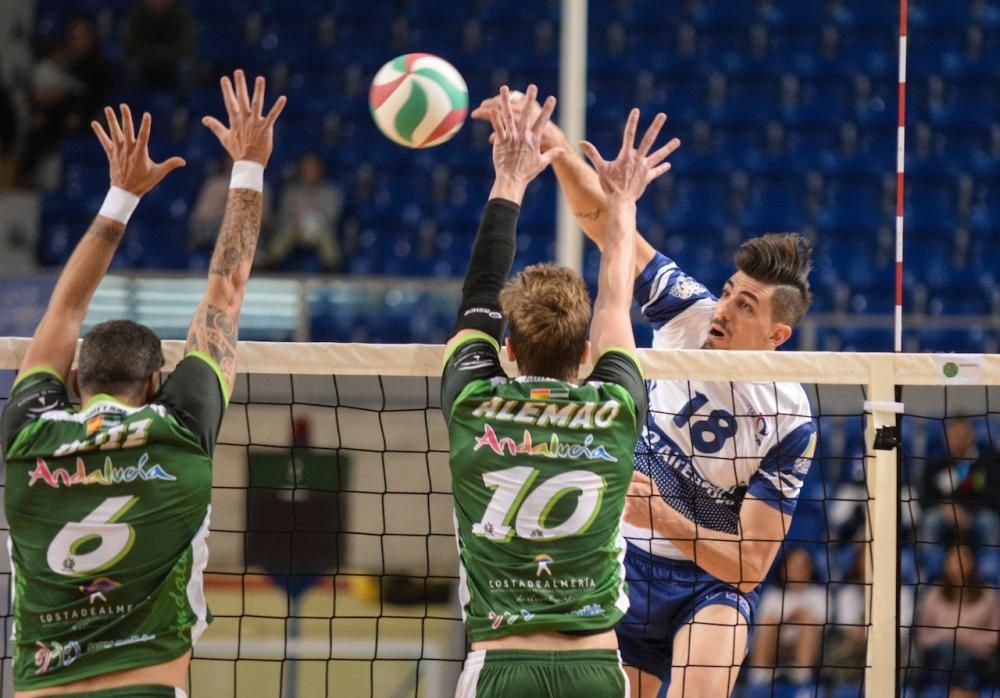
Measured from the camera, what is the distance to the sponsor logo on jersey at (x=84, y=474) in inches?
160

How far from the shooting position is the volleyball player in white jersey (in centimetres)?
545

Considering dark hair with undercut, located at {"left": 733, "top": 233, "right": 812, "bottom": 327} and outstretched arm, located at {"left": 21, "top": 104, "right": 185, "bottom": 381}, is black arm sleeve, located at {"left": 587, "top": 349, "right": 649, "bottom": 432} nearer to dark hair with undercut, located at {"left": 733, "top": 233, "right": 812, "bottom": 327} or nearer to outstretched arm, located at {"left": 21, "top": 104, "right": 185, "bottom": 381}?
dark hair with undercut, located at {"left": 733, "top": 233, "right": 812, "bottom": 327}

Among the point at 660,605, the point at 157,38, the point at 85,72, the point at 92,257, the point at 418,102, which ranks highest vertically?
the point at 157,38

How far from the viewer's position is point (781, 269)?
5.68 m

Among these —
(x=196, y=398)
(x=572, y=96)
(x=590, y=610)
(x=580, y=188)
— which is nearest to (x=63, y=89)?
(x=572, y=96)

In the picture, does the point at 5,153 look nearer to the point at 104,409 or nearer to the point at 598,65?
the point at 598,65

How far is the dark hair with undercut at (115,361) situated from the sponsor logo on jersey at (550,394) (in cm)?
118

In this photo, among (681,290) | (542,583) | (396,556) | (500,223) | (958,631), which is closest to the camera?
(542,583)

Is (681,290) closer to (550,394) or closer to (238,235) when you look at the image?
(550,394)

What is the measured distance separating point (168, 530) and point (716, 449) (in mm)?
2339

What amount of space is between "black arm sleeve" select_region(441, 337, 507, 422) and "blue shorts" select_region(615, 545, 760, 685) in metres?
1.60

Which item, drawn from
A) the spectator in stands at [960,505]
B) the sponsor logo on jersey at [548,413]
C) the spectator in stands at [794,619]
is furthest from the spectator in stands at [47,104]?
the sponsor logo on jersey at [548,413]

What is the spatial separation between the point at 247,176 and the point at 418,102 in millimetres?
1236

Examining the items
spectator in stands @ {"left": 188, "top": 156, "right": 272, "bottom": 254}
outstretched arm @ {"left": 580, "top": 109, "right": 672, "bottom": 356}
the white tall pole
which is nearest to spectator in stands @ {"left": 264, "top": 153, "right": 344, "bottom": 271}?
spectator in stands @ {"left": 188, "top": 156, "right": 272, "bottom": 254}
